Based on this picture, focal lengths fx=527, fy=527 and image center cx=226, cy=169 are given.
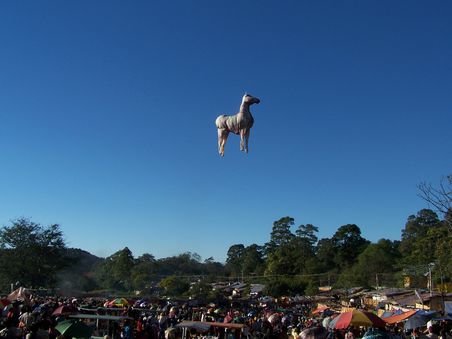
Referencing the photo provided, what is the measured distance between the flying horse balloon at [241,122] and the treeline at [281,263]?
875 inches

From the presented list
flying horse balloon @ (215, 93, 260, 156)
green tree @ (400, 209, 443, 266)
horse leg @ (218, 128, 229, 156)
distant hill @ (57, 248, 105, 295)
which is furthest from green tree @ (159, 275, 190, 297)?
flying horse balloon @ (215, 93, 260, 156)

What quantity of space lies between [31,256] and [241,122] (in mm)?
38886

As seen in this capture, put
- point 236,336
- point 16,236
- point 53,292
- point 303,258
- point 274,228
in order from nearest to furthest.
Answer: point 236,336 < point 53,292 < point 16,236 < point 303,258 < point 274,228

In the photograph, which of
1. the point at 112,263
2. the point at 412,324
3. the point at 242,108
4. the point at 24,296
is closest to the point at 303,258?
the point at 112,263

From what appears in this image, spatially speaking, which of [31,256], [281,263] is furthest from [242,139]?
[281,263]

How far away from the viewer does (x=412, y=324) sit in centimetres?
1412

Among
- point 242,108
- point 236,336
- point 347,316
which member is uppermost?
point 242,108

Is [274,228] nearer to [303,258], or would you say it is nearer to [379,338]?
[303,258]

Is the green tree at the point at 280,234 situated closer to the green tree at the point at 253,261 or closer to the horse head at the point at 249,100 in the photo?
the green tree at the point at 253,261

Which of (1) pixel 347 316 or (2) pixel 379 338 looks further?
(1) pixel 347 316

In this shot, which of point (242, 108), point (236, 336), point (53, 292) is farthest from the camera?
point (53, 292)

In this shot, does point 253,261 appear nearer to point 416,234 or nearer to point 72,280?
point 416,234

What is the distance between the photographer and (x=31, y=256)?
146 feet

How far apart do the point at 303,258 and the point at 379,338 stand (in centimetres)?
6699
